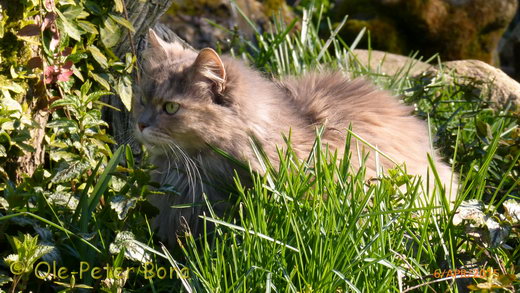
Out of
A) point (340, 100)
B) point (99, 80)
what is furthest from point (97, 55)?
point (340, 100)

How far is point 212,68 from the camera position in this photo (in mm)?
2939

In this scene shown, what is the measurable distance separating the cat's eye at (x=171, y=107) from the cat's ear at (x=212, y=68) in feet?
0.58

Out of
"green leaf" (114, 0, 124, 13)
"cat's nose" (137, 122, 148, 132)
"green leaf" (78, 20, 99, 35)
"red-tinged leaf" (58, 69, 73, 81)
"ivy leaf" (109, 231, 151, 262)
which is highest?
"green leaf" (114, 0, 124, 13)

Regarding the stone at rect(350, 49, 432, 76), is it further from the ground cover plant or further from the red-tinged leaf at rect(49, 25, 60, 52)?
the red-tinged leaf at rect(49, 25, 60, 52)

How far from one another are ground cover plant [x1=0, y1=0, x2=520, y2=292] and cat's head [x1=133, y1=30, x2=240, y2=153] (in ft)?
0.67

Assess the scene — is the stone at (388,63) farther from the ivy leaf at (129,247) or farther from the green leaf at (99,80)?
→ the ivy leaf at (129,247)

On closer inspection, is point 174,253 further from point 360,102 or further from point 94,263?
point 360,102

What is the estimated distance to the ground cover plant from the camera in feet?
7.47

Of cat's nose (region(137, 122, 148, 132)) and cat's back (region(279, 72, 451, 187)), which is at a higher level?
cat's back (region(279, 72, 451, 187))

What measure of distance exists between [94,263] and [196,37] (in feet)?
12.4

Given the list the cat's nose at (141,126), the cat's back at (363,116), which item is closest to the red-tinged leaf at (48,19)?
the cat's nose at (141,126)

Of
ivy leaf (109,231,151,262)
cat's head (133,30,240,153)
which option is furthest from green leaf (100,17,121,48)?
ivy leaf (109,231,151,262)

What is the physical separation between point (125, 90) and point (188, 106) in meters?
0.39

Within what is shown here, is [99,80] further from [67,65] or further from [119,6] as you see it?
[119,6]
